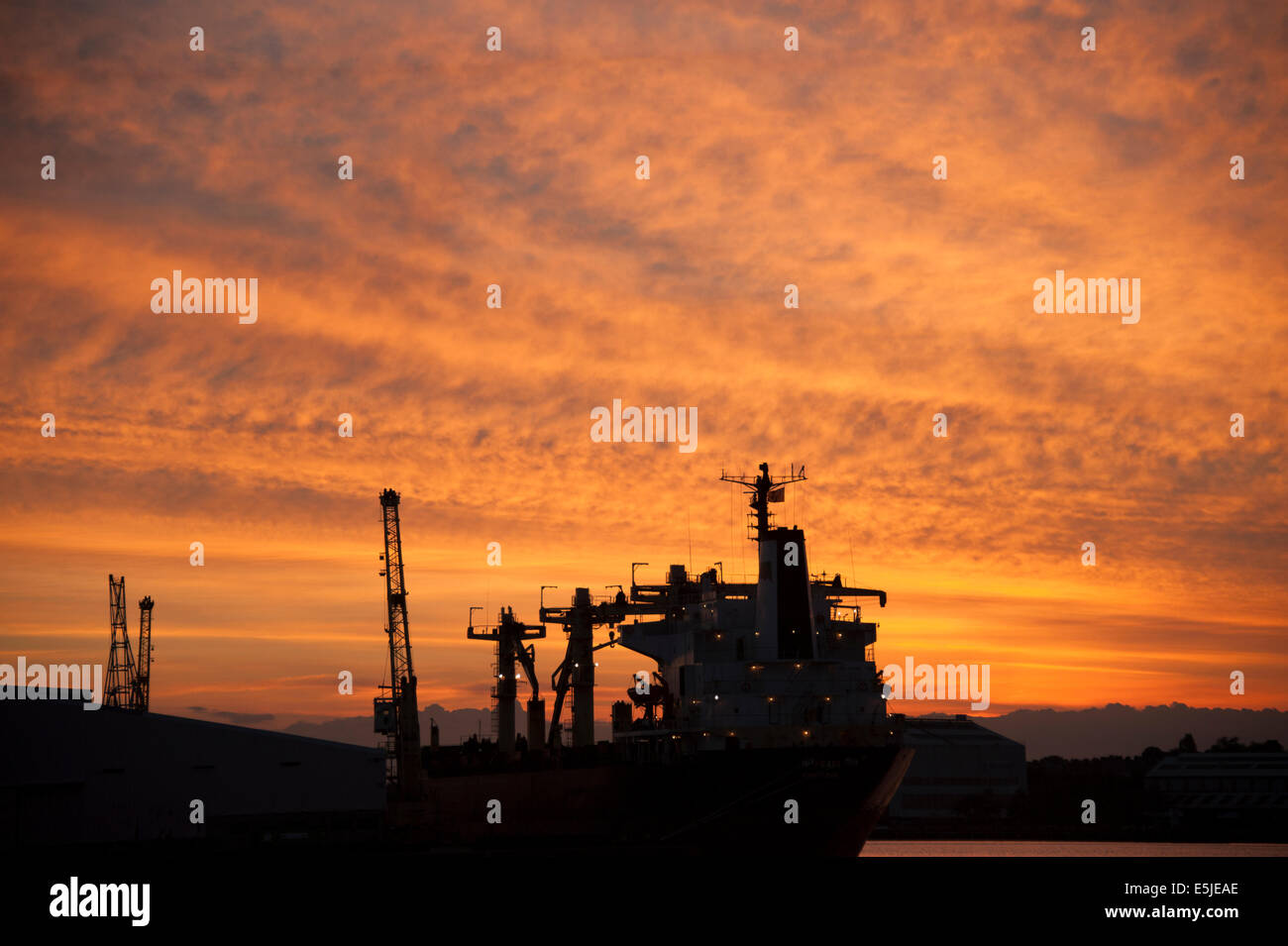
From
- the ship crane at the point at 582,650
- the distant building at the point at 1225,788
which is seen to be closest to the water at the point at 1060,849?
the distant building at the point at 1225,788

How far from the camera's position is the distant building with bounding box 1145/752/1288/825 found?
169m

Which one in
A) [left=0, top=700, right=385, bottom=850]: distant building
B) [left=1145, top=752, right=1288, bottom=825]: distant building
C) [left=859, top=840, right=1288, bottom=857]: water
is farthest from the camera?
[left=1145, top=752, right=1288, bottom=825]: distant building

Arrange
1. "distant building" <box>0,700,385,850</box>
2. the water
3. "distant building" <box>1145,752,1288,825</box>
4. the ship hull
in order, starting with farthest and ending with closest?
1. "distant building" <box>1145,752,1288,825</box>
2. the water
3. "distant building" <box>0,700,385,850</box>
4. the ship hull

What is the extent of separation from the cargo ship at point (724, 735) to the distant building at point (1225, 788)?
375 feet

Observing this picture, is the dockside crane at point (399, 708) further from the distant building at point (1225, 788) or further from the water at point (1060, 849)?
the distant building at point (1225, 788)

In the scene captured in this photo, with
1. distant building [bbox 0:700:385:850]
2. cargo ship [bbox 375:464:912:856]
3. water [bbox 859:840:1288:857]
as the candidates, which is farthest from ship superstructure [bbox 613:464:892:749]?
water [bbox 859:840:1288:857]

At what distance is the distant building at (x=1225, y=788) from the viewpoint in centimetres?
16912

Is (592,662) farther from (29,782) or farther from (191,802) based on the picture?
(29,782)

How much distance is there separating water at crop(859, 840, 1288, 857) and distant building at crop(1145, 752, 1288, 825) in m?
12.1

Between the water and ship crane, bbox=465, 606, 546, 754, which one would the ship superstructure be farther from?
the water

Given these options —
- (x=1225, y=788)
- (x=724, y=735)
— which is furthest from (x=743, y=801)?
(x=1225, y=788)
